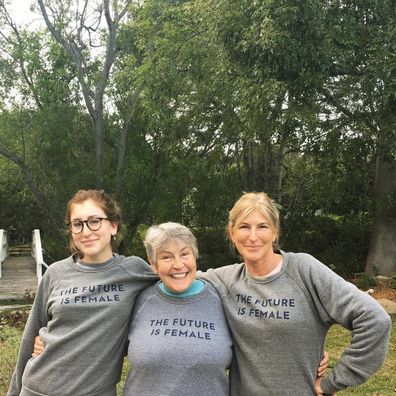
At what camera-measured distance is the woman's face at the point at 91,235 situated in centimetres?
235

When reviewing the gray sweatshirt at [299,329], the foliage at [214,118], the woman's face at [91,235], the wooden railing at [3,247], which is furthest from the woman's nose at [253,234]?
the wooden railing at [3,247]

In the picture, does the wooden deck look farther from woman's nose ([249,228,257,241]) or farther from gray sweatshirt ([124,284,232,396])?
woman's nose ([249,228,257,241])

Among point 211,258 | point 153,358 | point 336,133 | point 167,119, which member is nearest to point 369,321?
point 153,358

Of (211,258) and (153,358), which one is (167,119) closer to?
(211,258)

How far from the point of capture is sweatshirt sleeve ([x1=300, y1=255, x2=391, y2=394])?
1996 mm

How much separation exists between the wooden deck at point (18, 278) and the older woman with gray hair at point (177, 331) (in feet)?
33.6

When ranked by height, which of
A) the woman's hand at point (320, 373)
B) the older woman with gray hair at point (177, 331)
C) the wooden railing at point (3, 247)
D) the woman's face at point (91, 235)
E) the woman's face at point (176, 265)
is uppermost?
the woman's face at point (91, 235)

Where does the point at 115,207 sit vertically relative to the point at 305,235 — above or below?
above

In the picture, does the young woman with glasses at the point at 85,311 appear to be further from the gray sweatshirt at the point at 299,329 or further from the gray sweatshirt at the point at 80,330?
the gray sweatshirt at the point at 299,329

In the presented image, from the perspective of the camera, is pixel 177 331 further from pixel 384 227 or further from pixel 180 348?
pixel 384 227

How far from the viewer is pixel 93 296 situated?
231 cm

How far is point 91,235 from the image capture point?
2.35m

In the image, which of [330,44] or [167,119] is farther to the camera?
[167,119]

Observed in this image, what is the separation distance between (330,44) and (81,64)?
8.32 meters
